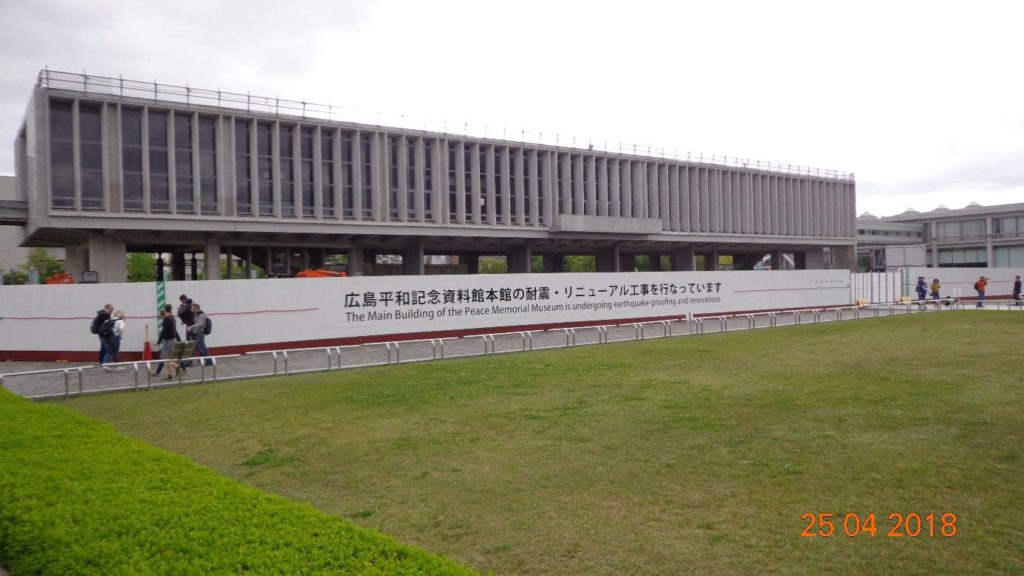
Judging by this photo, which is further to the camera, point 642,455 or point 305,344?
point 305,344

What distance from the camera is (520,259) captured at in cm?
4322

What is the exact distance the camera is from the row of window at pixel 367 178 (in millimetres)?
29141

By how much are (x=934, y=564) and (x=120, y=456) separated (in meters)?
6.37

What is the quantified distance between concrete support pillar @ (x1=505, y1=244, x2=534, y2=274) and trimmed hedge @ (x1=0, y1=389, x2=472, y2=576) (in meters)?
36.3

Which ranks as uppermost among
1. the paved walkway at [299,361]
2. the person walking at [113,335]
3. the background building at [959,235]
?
the background building at [959,235]

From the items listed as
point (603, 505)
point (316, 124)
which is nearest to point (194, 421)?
point (603, 505)

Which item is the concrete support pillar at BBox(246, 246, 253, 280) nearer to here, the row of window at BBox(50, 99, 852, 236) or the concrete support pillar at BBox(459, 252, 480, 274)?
the row of window at BBox(50, 99, 852, 236)

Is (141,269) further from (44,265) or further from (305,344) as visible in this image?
(305,344)

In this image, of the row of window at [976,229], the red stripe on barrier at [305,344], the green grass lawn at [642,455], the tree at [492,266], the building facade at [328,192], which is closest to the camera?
the green grass lawn at [642,455]

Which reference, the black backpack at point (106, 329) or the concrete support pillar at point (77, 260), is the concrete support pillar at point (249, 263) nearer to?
the concrete support pillar at point (77, 260)

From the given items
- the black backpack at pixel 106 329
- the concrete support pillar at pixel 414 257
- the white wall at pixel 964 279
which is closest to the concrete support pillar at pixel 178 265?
the concrete support pillar at pixel 414 257

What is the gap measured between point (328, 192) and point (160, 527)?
3155 cm
